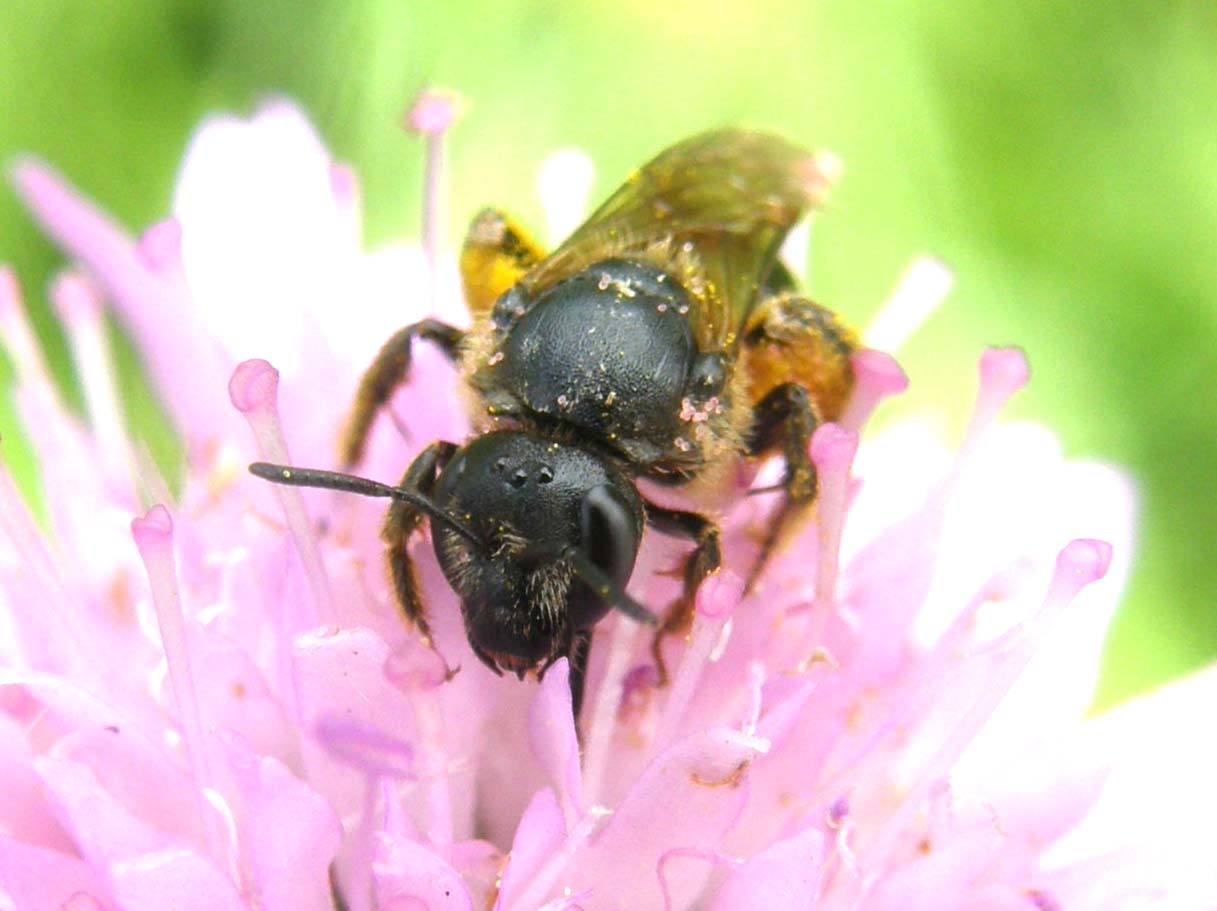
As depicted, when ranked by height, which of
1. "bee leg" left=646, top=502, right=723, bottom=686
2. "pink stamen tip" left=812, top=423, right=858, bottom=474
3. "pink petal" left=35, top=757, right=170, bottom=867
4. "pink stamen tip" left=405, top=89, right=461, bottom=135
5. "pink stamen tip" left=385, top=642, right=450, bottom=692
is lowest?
"pink petal" left=35, top=757, right=170, bottom=867

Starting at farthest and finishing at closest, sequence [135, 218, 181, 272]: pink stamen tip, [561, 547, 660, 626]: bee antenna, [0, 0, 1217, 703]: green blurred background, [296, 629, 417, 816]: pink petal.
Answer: [0, 0, 1217, 703]: green blurred background, [135, 218, 181, 272]: pink stamen tip, [296, 629, 417, 816]: pink petal, [561, 547, 660, 626]: bee antenna

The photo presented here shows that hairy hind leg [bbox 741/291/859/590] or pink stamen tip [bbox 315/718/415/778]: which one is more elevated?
hairy hind leg [bbox 741/291/859/590]

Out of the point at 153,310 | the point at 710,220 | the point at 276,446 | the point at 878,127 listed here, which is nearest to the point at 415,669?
the point at 276,446

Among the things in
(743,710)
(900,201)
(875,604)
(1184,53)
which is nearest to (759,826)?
(743,710)

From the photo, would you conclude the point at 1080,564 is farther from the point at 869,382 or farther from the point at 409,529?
the point at 409,529

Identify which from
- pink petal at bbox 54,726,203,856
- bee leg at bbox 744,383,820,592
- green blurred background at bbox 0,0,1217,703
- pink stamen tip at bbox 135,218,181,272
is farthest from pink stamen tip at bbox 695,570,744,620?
green blurred background at bbox 0,0,1217,703

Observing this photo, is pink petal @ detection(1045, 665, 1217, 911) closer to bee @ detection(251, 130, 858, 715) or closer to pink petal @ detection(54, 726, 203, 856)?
bee @ detection(251, 130, 858, 715)
